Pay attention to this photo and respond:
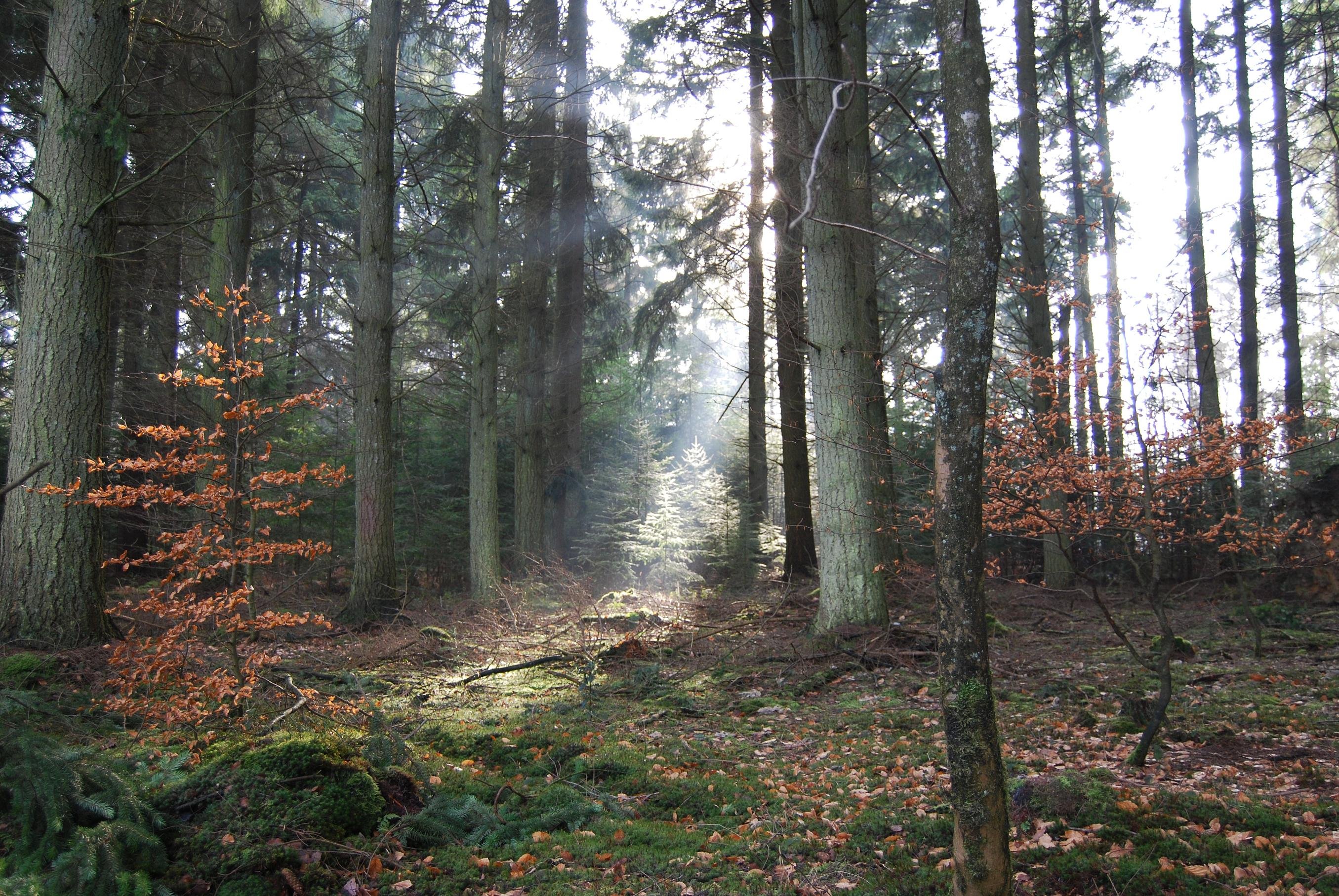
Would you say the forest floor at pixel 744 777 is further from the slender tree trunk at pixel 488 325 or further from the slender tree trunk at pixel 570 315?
the slender tree trunk at pixel 570 315

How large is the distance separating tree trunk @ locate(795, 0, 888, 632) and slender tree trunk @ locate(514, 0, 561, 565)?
759cm

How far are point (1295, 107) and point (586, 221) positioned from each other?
48.5ft

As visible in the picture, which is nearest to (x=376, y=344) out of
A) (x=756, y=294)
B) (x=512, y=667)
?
(x=512, y=667)

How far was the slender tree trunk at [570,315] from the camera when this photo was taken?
1648cm

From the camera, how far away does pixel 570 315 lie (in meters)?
17.1

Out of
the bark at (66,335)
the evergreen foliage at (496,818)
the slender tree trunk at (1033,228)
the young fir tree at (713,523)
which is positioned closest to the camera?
the evergreen foliage at (496,818)

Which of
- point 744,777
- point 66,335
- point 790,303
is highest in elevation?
point 790,303

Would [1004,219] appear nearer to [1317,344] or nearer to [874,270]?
[874,270]

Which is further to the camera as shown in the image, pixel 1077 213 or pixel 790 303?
pixel 1077 213

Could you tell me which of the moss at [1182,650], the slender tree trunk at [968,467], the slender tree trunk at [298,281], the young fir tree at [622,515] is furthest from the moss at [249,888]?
the young fir tree at [622,515]

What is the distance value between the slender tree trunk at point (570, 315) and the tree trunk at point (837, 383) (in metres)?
9.14

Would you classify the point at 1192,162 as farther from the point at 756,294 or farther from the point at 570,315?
the point at 570,315

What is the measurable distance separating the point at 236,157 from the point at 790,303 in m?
8.27

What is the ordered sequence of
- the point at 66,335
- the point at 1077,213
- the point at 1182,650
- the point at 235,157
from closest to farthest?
1. the point at 66,335
2. the point at 1182,650
3. the point at 235,157
4. the point at 1077,213
